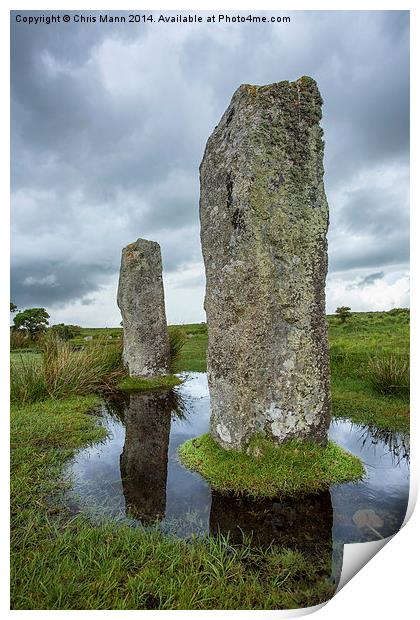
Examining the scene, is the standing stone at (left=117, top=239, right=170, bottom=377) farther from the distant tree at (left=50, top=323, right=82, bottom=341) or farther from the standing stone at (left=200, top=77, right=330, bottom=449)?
the standing stone at (left=200, top=77, right=330, bottom=449)

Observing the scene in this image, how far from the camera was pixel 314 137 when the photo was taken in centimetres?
448

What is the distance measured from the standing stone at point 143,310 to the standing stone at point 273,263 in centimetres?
550

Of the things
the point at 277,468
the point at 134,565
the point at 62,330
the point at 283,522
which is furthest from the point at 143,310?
the point at 134,565

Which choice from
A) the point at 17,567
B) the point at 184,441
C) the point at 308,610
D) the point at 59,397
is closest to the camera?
the point at 308,610

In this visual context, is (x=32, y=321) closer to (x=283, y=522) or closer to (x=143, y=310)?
(x=143, y=310)

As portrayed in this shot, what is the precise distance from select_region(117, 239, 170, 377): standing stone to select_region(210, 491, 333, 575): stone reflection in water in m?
6.11

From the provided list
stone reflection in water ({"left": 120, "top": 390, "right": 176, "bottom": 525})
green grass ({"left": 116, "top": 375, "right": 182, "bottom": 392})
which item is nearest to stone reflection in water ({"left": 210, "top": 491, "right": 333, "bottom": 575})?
stone reflection in water ({"left": 120, "top": 390, "right": 176, "bottom": 525})

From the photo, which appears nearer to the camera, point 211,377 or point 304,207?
point 304,207

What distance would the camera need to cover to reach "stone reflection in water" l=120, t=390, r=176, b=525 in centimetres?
393

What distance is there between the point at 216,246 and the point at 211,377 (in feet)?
5.05

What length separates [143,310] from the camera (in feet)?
32.4

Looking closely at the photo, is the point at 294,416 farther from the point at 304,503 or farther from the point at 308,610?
the point at 308,610
